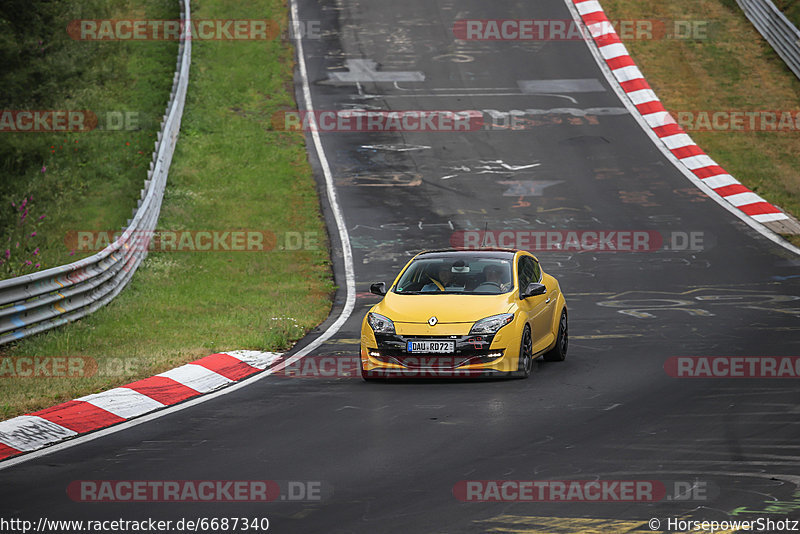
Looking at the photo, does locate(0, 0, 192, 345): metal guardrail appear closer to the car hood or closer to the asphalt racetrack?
the asphalt racetrack

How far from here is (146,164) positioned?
3039cm

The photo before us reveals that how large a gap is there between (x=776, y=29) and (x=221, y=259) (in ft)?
76.7

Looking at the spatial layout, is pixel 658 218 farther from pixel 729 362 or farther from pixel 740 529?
pixel 740 529

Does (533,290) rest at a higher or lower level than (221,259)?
higher

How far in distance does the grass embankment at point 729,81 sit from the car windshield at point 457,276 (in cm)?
1438

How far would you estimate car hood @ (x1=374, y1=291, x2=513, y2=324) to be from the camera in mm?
12625

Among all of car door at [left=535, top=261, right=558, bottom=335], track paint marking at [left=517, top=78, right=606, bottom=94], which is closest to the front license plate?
car door at [left=535, top=261, right=558, bottom=335]

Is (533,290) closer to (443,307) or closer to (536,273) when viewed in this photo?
(443,307)

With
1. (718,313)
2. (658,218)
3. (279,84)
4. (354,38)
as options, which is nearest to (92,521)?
(718,313)

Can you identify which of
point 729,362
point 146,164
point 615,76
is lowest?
point 729,362

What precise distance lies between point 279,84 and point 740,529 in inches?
1186

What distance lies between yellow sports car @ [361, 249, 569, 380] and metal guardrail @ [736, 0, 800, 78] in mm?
24989

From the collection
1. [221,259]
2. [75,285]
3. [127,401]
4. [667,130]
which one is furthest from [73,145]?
[127,401]

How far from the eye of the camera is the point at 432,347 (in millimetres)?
12477
